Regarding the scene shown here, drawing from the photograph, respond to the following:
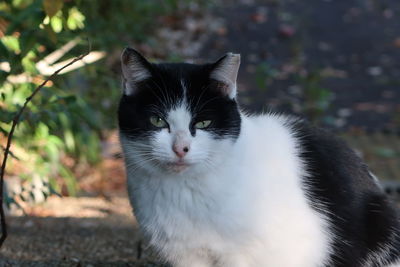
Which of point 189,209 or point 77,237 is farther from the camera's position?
point 77,237

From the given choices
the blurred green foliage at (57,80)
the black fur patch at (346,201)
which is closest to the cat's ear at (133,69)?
the blurred green foliage at (57,80)

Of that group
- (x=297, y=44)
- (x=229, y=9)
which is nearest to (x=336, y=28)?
(x=297, y=44)

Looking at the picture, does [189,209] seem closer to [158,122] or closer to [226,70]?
[158,122]

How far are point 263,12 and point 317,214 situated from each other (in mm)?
8090

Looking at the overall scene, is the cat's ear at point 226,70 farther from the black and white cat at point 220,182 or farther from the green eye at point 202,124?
the green eye at point 202,124

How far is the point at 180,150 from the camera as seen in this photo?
205cm

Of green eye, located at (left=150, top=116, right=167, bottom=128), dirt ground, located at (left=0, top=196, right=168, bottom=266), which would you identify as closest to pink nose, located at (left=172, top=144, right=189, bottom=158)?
green eye, located at (left=150, top=116, right=167, bottom=128)

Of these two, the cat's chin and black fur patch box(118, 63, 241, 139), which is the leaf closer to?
black fur patch box(118, 63, 241, 139)

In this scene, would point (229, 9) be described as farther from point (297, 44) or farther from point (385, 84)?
point (385, 84)

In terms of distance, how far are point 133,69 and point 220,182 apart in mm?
481

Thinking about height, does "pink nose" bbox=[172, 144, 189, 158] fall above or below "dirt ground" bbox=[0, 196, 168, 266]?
above

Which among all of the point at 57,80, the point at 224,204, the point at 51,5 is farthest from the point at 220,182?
the point at 57,80

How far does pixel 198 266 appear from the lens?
7.44 feet

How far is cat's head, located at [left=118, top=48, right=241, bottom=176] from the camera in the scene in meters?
2.12
